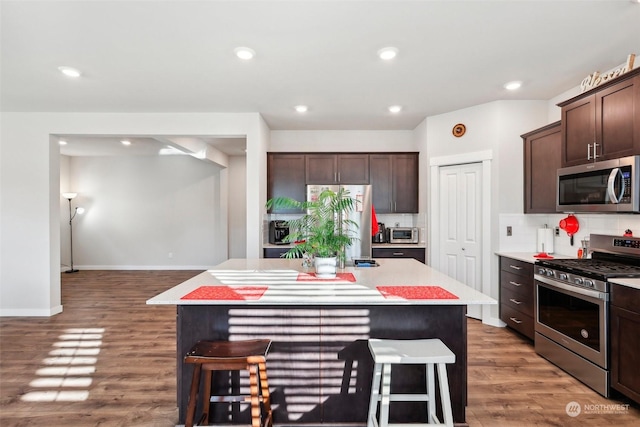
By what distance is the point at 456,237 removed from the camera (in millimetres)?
Result: 4324

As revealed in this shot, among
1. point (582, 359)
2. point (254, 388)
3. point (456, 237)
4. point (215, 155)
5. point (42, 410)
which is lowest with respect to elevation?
point (42, 410)

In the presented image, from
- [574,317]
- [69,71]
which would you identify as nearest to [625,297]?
[574,317]

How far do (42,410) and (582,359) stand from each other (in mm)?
3842

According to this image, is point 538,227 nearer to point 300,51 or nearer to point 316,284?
point 316,284

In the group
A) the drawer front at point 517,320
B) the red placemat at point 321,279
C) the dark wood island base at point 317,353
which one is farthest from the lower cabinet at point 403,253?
the dark wood island base at point 317,353

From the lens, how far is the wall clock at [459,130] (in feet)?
13.8

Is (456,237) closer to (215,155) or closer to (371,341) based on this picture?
(371,341)

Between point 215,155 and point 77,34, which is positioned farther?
point 215,155

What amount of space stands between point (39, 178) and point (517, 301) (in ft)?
19.0

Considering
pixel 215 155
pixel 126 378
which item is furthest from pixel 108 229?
pixel 126 378

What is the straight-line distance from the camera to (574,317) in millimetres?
2584

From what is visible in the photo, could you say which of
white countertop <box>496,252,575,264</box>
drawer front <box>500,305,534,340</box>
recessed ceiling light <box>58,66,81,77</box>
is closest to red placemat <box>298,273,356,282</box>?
white countertop <box>496,252,575,264</box>

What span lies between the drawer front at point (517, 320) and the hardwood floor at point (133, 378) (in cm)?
11

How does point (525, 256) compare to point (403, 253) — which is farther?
point (403, 253)
